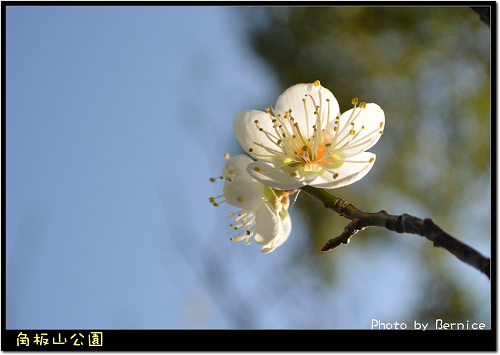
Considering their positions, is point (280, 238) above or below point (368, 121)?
below

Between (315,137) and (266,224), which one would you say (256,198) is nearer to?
(266,224)

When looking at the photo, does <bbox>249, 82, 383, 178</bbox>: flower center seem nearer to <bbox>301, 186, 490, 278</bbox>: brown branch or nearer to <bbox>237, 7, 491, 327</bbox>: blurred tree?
<bbox>301, 186, 490, 278</bbox>: brown branch

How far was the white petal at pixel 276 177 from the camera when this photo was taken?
562 millimetres

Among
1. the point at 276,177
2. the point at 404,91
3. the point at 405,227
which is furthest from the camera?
the point at 404,91

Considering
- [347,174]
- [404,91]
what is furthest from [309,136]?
[404,91]

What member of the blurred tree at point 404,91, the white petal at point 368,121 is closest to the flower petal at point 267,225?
the white petal at point 368,121

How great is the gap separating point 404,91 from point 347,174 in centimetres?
246

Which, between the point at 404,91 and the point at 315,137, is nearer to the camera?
the point at 315,137

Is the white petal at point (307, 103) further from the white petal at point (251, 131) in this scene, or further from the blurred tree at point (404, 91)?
the blurred tree at point (404, 91)

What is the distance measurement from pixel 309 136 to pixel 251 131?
4.3 inches

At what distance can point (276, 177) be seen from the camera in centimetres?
58

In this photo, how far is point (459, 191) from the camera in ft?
8.89

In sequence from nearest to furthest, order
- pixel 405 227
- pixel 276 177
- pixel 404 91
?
pixel 405 227, pixel 276 177, pixel 404 91

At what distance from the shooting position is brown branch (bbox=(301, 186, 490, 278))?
36 centimetres
